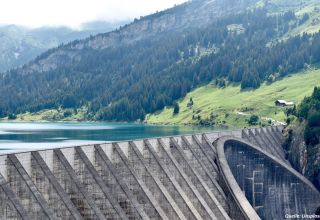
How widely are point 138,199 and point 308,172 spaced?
183 ft

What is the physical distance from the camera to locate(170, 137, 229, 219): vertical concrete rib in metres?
60.3

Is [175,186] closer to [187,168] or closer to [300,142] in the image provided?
[187,168]

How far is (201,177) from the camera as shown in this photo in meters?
65.7

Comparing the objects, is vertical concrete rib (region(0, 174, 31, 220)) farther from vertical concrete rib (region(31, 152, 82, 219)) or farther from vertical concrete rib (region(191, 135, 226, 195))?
vertical concrete rib (region(191, 135, 226, 195))

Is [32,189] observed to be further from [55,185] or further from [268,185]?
[268,185]

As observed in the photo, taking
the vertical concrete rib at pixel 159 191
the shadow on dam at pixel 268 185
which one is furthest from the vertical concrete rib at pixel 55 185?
the shadow on dam at pixel 268 185

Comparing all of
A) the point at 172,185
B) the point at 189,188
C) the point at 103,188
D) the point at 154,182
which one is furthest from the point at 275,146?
the point at 103,188

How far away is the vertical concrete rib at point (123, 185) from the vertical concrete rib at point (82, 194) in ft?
15.9

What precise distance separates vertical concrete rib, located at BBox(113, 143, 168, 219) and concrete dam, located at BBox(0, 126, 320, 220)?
0.08 m

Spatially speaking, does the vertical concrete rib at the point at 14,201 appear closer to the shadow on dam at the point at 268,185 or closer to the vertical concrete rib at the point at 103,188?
the vertical concrete rib at the point at 103,188

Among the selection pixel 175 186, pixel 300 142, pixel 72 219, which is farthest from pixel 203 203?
pixel 300 142

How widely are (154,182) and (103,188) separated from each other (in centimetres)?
980

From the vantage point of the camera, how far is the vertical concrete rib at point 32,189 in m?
34.5

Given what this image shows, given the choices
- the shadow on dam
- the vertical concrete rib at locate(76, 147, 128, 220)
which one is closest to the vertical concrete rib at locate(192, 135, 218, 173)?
the shadow on dam
